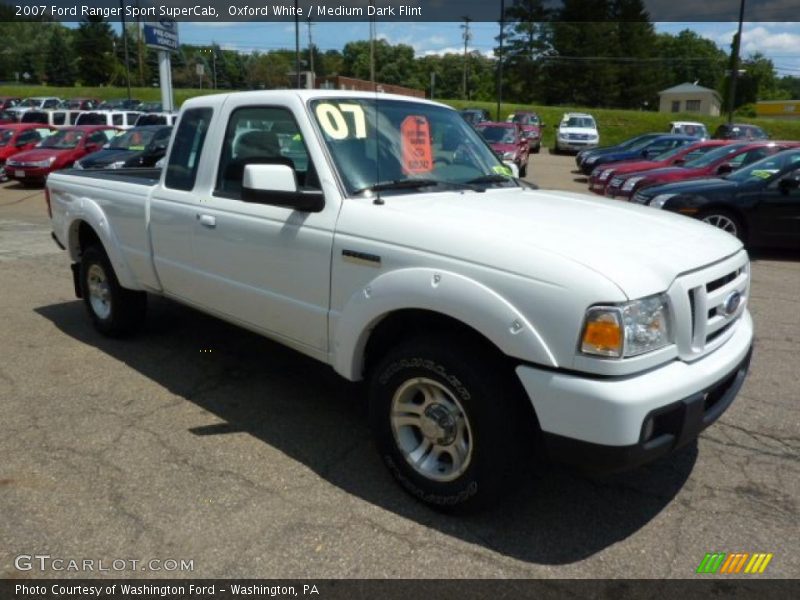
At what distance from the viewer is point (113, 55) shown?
87312mm

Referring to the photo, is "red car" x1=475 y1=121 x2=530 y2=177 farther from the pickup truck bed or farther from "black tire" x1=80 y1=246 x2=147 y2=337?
"black tire" x1=80 y1=246 x2=147 y2=337

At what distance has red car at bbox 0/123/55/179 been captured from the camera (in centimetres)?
1998

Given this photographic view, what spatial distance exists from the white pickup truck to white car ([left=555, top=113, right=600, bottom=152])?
3009 cm

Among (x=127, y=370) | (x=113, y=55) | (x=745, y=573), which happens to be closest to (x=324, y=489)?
(x=745, y=573)

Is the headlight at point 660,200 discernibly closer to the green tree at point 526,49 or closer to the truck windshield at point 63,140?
the truck windshield at point 63,140

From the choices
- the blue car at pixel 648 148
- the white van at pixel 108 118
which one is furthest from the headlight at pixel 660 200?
the white van at pixel 108 118

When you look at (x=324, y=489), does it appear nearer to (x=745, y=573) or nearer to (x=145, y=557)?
(x=145, y=557)

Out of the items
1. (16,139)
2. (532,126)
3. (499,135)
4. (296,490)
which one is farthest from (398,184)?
(532,126)

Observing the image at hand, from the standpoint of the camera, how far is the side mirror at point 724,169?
11398 mm

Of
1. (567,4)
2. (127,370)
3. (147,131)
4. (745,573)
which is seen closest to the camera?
(745,573)

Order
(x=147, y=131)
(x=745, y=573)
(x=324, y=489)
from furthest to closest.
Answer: (x=147, y=131), (x=324, y=489), (x=745, y=573)

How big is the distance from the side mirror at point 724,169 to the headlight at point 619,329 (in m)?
10.2

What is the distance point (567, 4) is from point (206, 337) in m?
77.5

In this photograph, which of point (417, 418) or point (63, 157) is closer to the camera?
point (417, 418)
